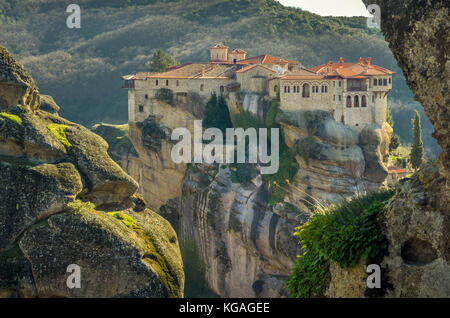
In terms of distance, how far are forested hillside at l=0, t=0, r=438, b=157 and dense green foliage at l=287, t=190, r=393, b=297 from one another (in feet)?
266

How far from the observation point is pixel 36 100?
32000 millimetres

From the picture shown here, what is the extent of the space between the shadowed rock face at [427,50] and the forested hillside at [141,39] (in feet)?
272

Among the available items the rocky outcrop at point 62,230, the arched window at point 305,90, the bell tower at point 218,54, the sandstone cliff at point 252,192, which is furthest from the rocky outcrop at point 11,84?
the bell tower at point 218,54

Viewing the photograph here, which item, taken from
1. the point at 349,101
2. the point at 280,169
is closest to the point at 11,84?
the point at 280,169

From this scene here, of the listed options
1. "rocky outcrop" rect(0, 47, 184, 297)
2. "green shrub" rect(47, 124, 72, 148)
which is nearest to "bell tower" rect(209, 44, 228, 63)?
"green shrub" rect(47, 124, 72, 148)

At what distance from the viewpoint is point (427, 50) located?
10.7 m

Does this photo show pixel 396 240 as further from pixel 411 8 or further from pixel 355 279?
pixel 411 8

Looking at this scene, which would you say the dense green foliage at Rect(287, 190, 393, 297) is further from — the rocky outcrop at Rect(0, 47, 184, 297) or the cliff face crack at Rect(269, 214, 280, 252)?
the cliff face crack at Rect(269, 214, 280, 252)

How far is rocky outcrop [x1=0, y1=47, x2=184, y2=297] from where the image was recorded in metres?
25.1

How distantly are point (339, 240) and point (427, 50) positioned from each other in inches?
139

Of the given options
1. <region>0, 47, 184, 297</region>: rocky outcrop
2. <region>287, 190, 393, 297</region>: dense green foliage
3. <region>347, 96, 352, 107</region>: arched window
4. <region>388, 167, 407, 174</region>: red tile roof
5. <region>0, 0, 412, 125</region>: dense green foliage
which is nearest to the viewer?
<region>287, 190, 393, 297</region>: dense green foliage

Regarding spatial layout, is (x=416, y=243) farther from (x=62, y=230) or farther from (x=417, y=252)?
(x=62, y=230)
